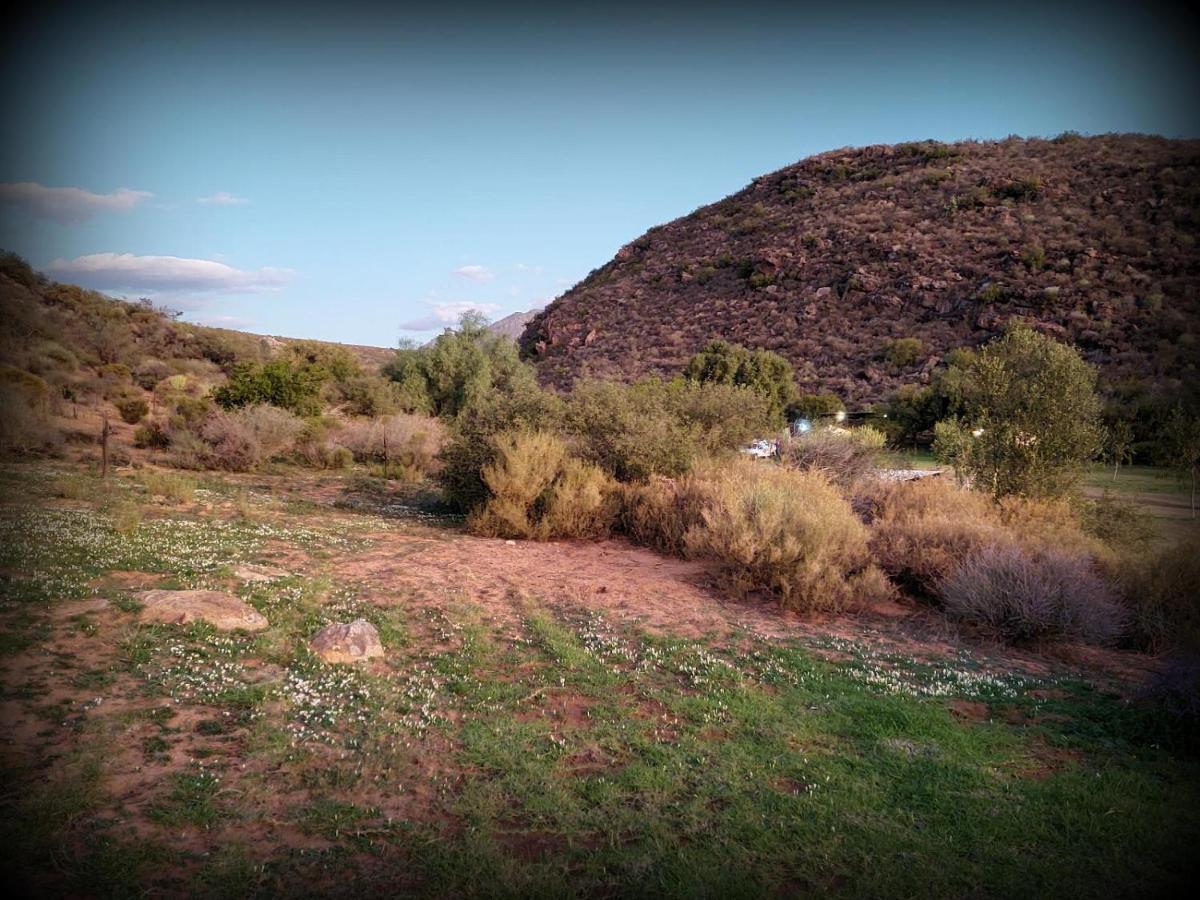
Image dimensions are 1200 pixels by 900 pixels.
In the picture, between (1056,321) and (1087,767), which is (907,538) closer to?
(1087,767)

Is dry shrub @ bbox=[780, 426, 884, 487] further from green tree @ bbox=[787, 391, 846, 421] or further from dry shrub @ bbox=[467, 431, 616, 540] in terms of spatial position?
green tree @ bbox=[787, 391, 846, 421]

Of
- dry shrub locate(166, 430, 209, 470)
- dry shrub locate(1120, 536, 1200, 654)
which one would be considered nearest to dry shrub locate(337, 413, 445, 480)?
dry shrub locate(166, 430, 209, 470)

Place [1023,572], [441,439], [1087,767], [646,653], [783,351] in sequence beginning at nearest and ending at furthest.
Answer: [1087,767], [646,653], [1023,572], [441,439], [783,351]

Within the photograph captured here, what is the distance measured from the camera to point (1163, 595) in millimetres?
8367

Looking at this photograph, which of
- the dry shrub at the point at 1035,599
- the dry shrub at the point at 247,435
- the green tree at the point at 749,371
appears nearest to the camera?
the dry shrub at the point at 1035,599

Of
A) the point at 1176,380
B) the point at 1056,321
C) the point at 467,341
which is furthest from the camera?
the point at 1056,321

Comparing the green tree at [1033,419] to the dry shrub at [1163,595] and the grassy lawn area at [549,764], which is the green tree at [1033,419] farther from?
the grassy lawn area at [549,764]

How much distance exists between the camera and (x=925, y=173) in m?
58.1

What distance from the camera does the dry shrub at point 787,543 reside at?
892cm

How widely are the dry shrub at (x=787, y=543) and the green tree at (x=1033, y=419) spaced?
4.07 m

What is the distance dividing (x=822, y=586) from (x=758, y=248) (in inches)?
2227

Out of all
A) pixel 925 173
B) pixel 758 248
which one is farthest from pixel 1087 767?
pixel 925 173

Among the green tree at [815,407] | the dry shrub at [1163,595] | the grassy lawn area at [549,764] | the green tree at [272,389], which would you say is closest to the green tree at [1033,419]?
the dry shrub at [1163,595]

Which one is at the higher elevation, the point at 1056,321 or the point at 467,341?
the point at 1056,321
